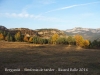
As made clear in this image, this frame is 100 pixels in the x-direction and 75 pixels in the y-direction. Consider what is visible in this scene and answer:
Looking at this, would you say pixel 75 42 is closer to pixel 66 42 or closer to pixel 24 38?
pixel 66 42

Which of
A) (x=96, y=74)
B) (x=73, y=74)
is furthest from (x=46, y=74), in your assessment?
(x=96, y=74)

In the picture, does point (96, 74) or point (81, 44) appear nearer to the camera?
point (96, 74)

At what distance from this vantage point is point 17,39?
6865 inches

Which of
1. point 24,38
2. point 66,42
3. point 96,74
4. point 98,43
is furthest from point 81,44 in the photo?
point 96,74

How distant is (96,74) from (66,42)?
5905 inches

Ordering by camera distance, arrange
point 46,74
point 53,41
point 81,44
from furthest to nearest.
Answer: point 53,41 < point 81,44 < point 46,74

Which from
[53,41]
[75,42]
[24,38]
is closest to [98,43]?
[75,42]

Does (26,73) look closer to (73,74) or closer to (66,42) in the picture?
(73,74)

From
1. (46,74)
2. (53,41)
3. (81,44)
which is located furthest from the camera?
(53,41)

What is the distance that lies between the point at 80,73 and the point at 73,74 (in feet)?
4.05

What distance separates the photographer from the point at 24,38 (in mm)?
181000

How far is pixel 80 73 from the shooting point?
74.7 feet

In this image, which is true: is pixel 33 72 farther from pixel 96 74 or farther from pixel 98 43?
pixel 98 43

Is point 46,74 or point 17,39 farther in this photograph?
point 17,39
